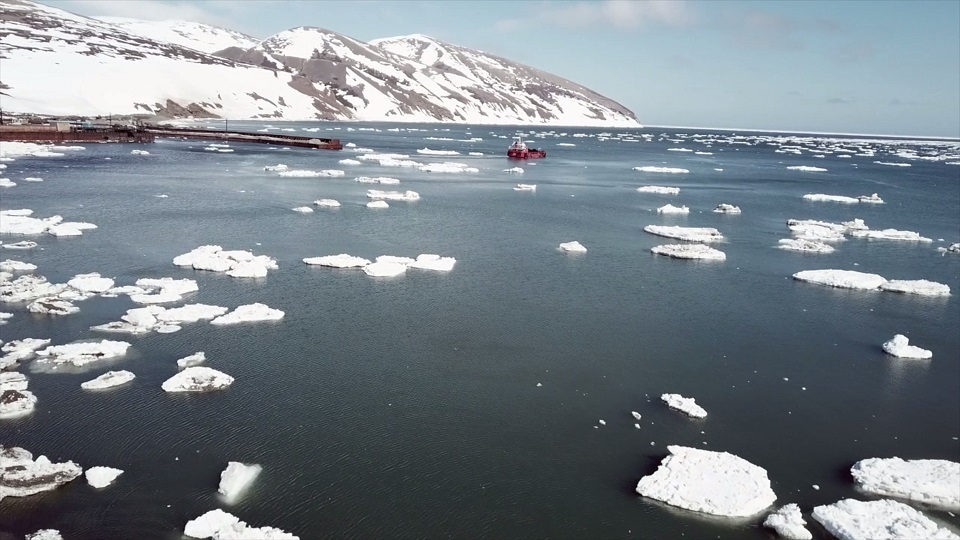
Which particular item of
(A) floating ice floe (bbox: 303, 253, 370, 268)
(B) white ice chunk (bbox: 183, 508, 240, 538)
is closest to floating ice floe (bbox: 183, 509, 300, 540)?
(B) white ice chunk (bbox: 183, 508, 240, 538)

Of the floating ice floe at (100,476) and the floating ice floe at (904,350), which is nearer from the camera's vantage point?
the floating ice floe at (100,476)

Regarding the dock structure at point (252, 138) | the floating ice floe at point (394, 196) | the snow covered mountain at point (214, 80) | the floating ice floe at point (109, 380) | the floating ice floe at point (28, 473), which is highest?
the snow covered mountain at point (214, 80)

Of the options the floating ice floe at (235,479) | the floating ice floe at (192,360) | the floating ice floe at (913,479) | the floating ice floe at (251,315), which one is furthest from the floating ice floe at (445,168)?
the floating ice floe at (913,479)

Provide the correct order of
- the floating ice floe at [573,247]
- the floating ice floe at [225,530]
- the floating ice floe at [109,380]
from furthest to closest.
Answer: the floating ice floe at [573,247], the floating ice floe at [109,380], the floating ice floe at [225,530]

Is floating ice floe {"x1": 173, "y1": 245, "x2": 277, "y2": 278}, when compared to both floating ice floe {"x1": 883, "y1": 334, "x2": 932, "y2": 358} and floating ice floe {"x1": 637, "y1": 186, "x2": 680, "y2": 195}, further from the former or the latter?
floating ice floe {"x1": 637, "y1": 186, "x2": 680, "y2": 195}

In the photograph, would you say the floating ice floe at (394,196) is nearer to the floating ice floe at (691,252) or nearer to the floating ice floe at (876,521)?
the floating ice floe at (691,252)

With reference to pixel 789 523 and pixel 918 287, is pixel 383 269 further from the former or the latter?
pixel 918 287

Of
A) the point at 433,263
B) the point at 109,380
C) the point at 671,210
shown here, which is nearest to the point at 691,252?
the point at 433,263
